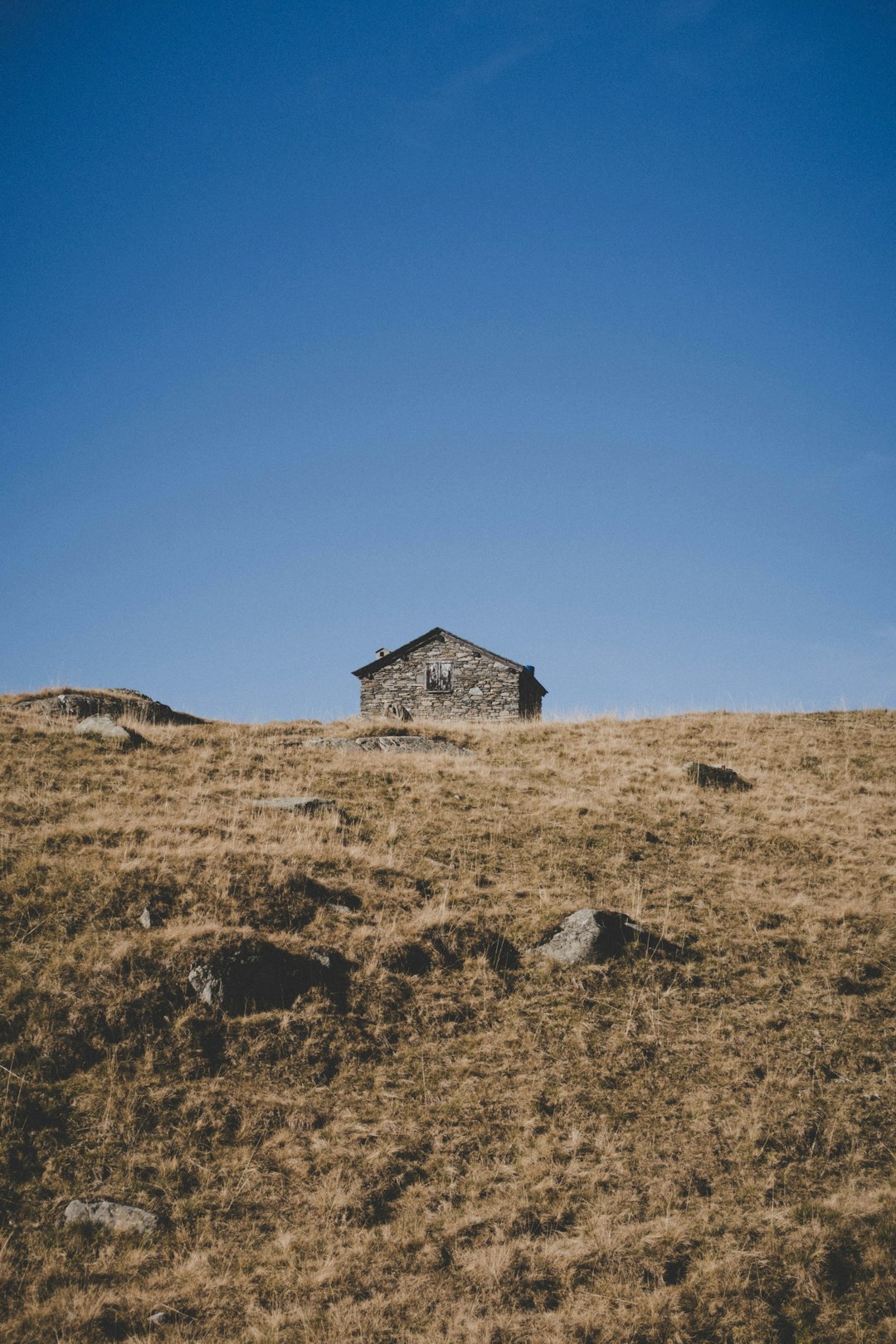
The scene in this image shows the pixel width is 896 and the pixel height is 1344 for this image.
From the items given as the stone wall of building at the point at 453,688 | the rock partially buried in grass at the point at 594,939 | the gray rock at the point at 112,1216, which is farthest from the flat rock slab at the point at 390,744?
the gray rock at the point at 112,1216

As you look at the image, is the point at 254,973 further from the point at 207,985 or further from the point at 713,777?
the point at 713,777

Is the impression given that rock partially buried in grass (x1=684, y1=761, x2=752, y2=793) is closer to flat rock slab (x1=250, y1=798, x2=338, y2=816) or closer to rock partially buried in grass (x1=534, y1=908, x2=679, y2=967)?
rock partially buried in grass (x1=534, y1=908, x2=679, y2=967)

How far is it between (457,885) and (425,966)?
2.20 metres

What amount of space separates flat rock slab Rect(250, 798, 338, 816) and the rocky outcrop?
11280mm

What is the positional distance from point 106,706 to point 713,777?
2004cm

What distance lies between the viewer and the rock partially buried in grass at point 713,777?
2017 cm

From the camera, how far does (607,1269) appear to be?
6.23m

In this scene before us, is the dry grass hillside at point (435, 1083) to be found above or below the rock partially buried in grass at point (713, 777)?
below

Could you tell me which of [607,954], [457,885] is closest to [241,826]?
[457,885]

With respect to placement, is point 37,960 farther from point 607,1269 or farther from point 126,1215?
point 607,1269

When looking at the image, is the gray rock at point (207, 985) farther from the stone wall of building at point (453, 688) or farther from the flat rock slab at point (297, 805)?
the stone wall of building at point (453, 688)

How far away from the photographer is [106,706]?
85.7 ft

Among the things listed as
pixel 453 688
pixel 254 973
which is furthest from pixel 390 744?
pixel 453 688

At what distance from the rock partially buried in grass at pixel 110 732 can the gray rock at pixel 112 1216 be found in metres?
13.7
